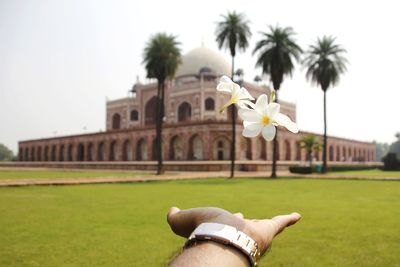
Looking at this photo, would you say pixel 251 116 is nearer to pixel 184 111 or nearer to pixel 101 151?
pixel 184 111

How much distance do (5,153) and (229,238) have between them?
125618 millimetres

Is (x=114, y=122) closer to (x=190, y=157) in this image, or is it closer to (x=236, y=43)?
(x=190, y=157)

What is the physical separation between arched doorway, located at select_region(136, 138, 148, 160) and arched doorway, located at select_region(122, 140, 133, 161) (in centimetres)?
197

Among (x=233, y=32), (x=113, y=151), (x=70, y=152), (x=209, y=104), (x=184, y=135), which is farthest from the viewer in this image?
(x=70, y=152)

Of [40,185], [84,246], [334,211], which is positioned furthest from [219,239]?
[40,185]

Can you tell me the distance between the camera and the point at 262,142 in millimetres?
42281

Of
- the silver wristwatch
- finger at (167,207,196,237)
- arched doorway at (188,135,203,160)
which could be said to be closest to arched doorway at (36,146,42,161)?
arched doorway at (188,135,203,160)

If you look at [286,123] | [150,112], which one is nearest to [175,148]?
[150,112]

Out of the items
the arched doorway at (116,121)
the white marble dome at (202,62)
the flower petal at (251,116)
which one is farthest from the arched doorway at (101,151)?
the flower petal at (251,116)

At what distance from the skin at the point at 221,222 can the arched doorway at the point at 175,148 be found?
133 ft

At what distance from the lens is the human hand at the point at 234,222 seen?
1.31 metres

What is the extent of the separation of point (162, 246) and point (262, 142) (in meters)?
A: 38.2

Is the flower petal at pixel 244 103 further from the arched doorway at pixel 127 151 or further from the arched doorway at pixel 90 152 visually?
the arched doorway at pixel 90 152

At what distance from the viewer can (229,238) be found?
3.85 feet
